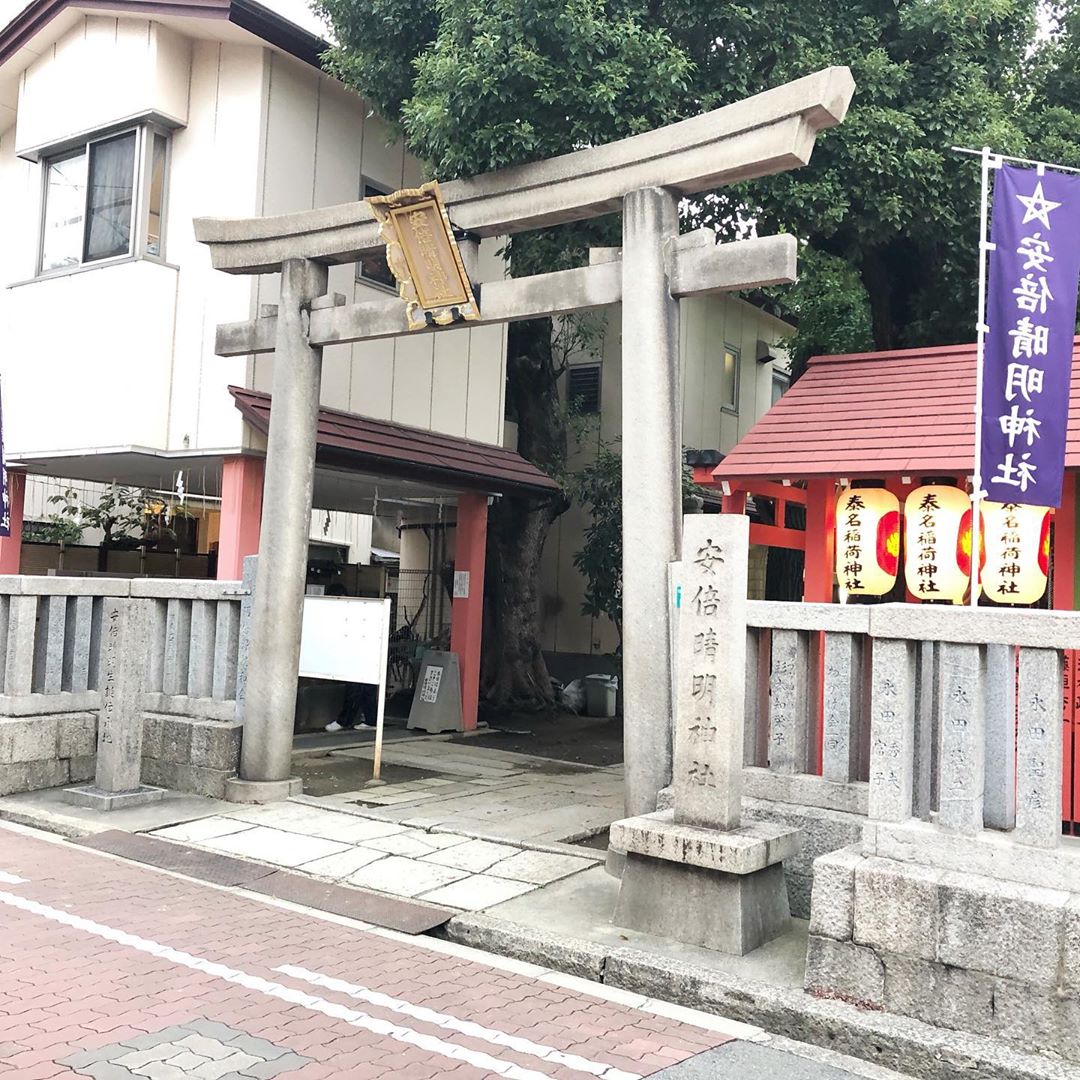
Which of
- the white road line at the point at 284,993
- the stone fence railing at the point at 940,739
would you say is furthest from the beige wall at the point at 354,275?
the stone fence railing at the point at 940,739

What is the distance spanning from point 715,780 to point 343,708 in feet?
32.7

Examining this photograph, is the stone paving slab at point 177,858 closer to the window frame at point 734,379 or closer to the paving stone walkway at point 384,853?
the paving stone walkway at point 384,853

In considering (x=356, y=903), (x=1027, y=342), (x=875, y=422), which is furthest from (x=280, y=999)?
(x=875, y=422)

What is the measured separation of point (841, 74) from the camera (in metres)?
7.47

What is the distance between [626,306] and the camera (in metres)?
8.23

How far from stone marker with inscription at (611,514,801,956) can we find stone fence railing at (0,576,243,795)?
5.30m

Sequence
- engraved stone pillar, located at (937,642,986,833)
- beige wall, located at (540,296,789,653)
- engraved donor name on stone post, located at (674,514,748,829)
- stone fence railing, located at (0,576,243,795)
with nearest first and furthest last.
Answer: engraved stone pillar, located at (937,642,986,833) → engraved donor name on stone post, located at (674,514,748,829) → stone fence railing, located at (0,576,243,795) → beige wall, located at (540,296,789,653)

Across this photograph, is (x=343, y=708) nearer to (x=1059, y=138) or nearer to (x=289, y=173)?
(x=289, y=173)

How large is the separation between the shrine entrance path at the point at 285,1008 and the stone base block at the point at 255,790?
2875mm

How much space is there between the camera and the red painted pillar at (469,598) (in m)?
15.8

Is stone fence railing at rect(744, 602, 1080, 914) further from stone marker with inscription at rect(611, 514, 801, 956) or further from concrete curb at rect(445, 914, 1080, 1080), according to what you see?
concrete curb at rect(445, 914, 1080, 1080)

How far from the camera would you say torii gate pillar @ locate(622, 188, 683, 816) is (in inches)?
312

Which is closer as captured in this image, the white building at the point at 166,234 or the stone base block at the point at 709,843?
the stone base block at the point at 709,843

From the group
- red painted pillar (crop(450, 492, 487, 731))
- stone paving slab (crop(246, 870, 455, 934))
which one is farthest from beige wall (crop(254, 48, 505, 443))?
stone paving slab (crop(246, 870, 455, 934))
